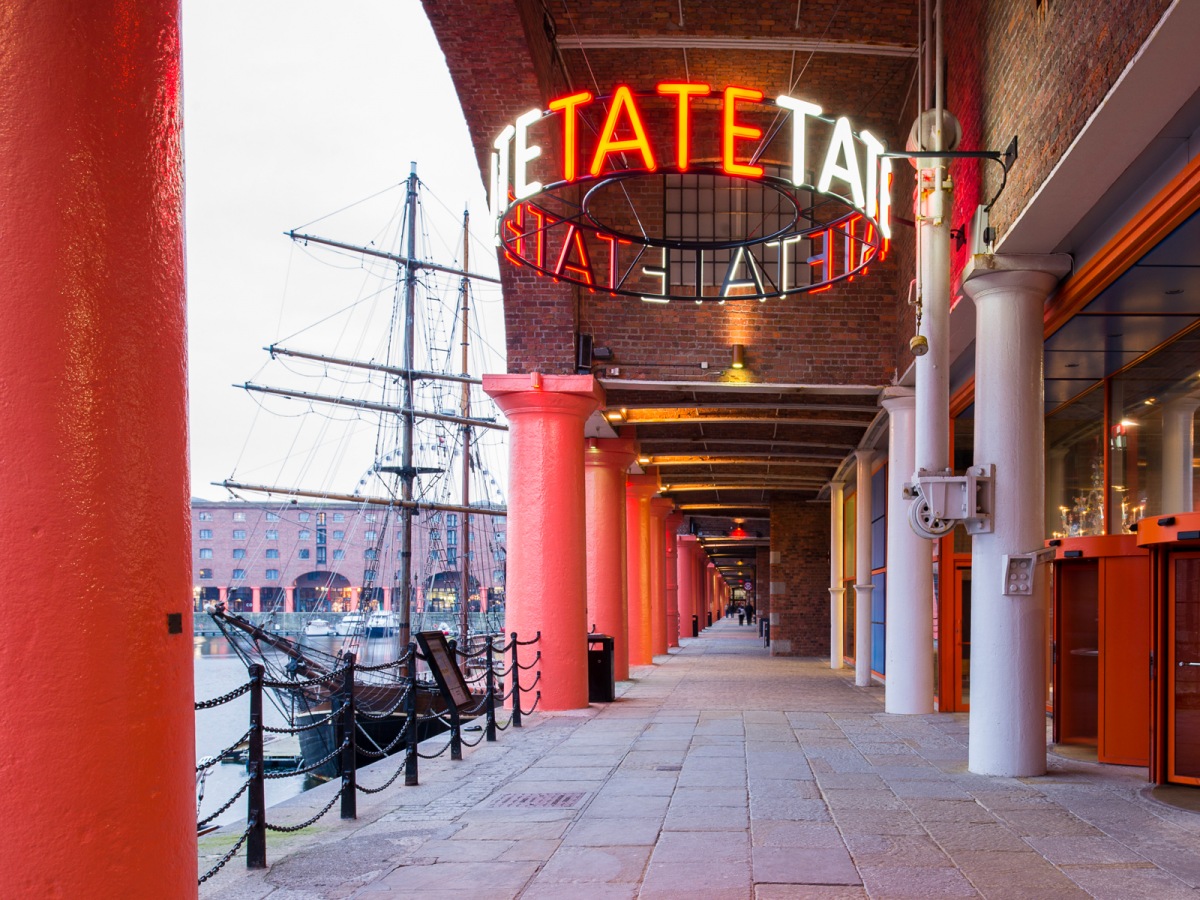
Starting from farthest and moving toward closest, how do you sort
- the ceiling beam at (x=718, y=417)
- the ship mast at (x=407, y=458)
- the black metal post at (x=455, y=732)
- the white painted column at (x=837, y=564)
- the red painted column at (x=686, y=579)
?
the red painted column at (x=686, y=579) → the ship mast at (x=407, y=458) → the white painted column at (x=837, y=564) → the ceiling beam at (x=718, y=417) → the black metal post at (x=455, y=732)

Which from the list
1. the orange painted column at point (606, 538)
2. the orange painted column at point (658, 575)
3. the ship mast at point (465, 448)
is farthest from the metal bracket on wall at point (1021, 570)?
the ship mast at point (465, 448)

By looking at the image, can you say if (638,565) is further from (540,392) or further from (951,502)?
(951,502)

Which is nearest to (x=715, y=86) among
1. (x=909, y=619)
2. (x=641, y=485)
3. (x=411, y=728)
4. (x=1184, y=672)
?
(x=909, y=619)

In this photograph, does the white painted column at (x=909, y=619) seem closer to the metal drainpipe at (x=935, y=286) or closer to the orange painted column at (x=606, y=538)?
the metal drainpipe at (x=935, y=286)

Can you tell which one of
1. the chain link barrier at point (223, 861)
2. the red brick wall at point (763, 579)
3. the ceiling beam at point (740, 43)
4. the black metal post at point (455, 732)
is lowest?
the red brick wall at point (763, 579)

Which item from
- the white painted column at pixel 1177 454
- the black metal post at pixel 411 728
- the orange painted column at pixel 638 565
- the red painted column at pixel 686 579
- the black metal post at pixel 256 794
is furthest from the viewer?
the red painted column at pixel 686 579

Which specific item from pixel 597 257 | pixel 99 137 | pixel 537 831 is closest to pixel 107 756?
pixel 99 137

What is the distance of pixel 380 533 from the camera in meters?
46.1

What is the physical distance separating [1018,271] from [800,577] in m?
23.2

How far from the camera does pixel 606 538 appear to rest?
65.4 feet

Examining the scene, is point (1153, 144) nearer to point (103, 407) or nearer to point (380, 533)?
point (103, 407)

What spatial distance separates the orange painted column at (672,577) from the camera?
37.0 metres

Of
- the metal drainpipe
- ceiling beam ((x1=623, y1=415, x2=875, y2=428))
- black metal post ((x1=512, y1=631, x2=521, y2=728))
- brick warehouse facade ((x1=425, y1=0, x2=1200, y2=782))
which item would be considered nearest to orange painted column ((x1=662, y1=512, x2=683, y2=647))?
brick warehouse facade ((x1=425, y1=0, x2=1200, y2=782))

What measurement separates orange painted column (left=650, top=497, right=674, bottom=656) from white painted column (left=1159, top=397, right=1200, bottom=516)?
20.2 metres
